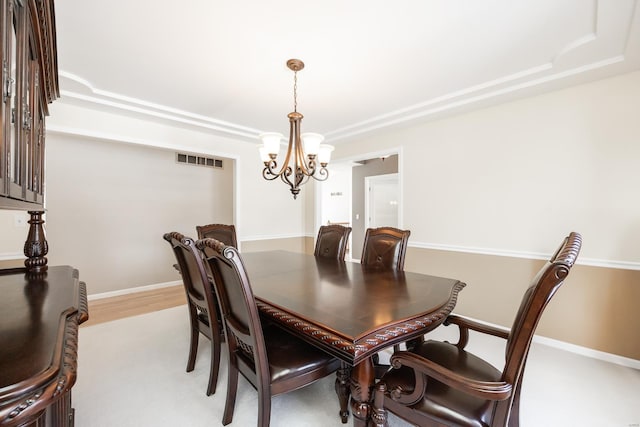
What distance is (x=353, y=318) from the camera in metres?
1.19

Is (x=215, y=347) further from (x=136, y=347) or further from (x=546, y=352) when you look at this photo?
(x=546, y=352)

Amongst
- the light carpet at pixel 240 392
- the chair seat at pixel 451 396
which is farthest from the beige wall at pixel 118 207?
the chair seat at pixel 451 396

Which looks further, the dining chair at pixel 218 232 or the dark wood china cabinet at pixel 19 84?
the dining chair at pixel 218 232

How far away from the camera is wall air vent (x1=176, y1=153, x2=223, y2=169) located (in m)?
4.43

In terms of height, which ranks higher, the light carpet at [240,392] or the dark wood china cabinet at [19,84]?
the dark wood china cabinet at [19,84]

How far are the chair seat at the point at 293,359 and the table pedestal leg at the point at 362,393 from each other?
26 centimetres

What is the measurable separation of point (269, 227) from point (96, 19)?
3.19m

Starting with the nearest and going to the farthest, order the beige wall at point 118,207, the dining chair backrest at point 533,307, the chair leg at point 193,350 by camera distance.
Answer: the dining chair backrest at point 533,307 → the chair leg at point 193,350 → the beige wall at point 118,207

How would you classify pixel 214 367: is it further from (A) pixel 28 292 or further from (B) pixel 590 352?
(B) pixel 590 352

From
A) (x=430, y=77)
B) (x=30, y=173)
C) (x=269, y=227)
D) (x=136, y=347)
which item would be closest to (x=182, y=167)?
(x=269, y=227)

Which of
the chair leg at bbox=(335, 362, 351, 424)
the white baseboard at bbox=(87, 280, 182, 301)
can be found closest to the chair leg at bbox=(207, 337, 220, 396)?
the chair leg at bbox=(335, 362, 351, 424)

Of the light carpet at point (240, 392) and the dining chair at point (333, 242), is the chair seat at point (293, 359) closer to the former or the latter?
the light carpet at point (240, 392)

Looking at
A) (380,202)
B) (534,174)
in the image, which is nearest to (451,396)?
(534,174)

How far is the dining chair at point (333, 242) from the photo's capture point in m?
2.69
